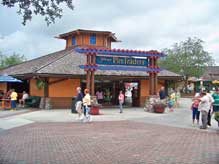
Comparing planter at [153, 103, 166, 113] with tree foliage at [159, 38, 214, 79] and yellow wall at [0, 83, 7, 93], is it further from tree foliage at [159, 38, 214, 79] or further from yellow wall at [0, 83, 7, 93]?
tree foliage at [159, 38, 214, 79]

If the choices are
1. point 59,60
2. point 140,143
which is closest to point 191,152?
point 140,143

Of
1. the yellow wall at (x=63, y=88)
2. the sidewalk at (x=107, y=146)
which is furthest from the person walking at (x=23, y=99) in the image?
the sidewalk at (x=107, y=146)

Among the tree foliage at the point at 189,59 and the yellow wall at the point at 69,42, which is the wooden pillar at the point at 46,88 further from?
the tree foliage at the point at 189,59

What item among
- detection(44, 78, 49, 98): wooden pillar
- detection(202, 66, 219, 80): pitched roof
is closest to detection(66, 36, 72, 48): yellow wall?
detection(44, 78, 49, 98): wooden pillar

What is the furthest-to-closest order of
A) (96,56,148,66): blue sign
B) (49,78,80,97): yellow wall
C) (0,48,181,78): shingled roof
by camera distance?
1. (49,78,80,97): yellow wall
2. (0,48,181,78): shingled roof
3. (96,56,148,66): blue sign

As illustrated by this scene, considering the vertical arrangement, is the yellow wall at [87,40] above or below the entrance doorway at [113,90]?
above

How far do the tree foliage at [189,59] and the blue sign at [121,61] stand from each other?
30.9 m

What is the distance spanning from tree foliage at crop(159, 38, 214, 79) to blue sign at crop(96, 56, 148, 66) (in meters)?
30.9

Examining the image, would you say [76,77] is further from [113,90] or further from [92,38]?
[92,38]

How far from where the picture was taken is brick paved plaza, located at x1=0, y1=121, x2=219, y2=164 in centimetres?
811

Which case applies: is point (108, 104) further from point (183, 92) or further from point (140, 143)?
point (183, 92)

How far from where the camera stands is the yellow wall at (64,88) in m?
25.4

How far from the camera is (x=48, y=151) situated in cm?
904

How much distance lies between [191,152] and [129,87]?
982 inches
